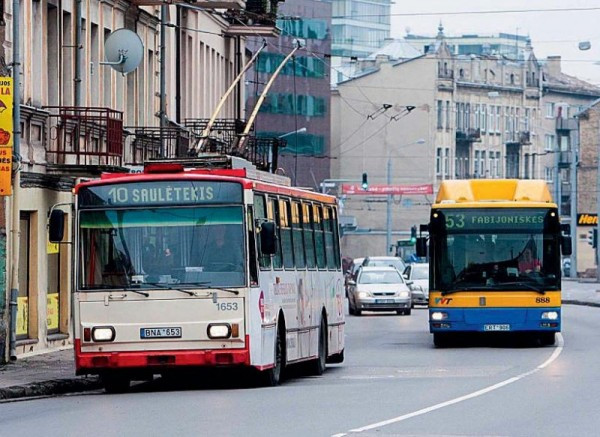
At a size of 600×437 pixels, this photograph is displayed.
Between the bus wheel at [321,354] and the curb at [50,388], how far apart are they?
319 cm

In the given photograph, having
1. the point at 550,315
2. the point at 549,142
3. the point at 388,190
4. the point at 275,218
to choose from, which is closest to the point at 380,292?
the point at 550,315

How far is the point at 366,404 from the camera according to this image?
1872 cm

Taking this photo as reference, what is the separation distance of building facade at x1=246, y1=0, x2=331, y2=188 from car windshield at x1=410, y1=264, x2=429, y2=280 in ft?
152

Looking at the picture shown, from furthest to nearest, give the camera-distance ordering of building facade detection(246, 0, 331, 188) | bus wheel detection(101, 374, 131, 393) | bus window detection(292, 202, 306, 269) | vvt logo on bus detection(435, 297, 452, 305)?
1. building facade detection(246, 0, 331, 188)
2. vvt logo on bus detection(435, 297, 452, 305)
3. bus window detection(292, 202, 306, 269)
4. bus wheel detection(101, 374, 131, 393)

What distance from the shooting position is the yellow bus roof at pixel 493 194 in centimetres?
3194

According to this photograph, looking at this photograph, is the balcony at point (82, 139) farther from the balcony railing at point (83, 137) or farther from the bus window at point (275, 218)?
the bus window at point (275, 218)

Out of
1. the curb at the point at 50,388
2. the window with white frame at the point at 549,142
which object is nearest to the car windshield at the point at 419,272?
the curb at the point at 50,388

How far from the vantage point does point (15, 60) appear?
2647 centimetres

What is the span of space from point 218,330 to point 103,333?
1341mm

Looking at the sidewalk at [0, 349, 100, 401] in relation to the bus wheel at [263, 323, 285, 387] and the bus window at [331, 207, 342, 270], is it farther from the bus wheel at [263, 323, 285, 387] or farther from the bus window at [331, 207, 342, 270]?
the bus window at [331, 207, 342, 270]

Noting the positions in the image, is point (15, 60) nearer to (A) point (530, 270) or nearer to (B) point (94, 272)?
(B) point (94, 272)

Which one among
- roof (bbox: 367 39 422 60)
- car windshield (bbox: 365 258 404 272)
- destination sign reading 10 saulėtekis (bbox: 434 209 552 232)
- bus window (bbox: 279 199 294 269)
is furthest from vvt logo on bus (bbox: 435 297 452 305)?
roof (bbox: 367 39 422 60)

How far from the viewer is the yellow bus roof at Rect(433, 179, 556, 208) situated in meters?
31.9

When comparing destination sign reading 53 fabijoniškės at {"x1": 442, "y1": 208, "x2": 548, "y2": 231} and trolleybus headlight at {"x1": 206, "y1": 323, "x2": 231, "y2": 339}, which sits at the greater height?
destination sign reading 53 fabijoniškės at {"x1": 442, "y1": 208, "x2": 548, "y2": 231}
